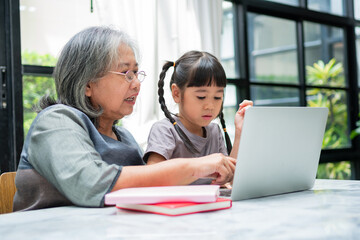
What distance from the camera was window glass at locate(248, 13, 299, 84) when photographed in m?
3.80

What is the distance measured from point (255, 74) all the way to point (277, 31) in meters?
0.56

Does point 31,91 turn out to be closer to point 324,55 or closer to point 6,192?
point 6,192

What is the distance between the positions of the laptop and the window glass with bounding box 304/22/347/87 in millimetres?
3267

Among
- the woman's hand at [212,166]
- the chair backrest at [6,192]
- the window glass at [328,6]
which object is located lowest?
the chair backrest at [6,192]

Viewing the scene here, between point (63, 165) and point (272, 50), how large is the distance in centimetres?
329

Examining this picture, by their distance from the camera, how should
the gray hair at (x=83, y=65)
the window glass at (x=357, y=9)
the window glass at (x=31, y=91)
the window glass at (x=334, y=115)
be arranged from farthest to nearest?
the window glass at (x=357, y=9), the window glass at (x=334, y=115), the window glass at (x=31, y=91), the gray hair at (x=83, y=65)

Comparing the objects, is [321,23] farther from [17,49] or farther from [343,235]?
[343,235]

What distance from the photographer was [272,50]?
3.96 m

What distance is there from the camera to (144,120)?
2590 millimetres

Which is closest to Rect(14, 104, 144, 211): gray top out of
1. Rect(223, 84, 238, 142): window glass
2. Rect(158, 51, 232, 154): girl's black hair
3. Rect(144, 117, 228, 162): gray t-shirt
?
Rect(144, 117, 228, 162): gray t-shirt

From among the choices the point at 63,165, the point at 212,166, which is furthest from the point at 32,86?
the point at 212,166

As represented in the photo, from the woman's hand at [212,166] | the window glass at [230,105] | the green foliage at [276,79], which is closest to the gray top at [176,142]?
the woman's hand at [212,166]

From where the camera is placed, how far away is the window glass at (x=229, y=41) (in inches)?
139

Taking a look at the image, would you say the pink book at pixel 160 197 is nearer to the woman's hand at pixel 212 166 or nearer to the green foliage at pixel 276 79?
the woman's hand at pixel 212 166
